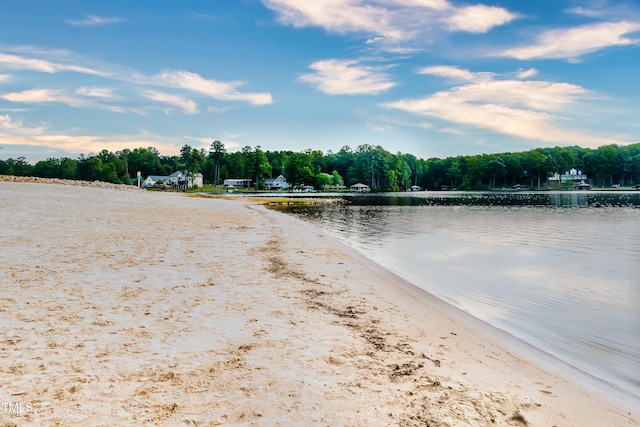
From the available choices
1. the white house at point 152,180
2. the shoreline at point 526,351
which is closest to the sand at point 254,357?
the shoreline at point 526,351

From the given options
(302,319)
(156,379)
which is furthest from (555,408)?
(156,379)

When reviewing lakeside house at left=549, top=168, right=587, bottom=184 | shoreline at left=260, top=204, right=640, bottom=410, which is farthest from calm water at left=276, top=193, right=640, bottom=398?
lakeside house at left=549, top=168, right=587, bottom=184

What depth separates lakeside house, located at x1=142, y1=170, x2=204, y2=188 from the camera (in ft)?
484

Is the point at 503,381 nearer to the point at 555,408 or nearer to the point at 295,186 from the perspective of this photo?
the point at 555,408

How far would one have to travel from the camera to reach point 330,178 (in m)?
170

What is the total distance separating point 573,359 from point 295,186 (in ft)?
522

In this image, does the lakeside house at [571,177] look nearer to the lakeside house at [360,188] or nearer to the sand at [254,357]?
the lakeside house at [360,188]

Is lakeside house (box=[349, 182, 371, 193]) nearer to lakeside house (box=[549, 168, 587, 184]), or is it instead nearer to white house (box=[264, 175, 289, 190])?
white house (box=[264, 175, 289, 190])

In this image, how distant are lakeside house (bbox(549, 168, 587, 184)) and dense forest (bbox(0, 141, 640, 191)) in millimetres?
3199

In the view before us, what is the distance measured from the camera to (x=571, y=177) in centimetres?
17912

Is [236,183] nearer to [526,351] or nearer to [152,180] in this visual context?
[152,180]

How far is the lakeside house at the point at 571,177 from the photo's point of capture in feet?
577

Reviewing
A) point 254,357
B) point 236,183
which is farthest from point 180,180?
point 254,357

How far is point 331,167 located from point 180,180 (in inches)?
3004
